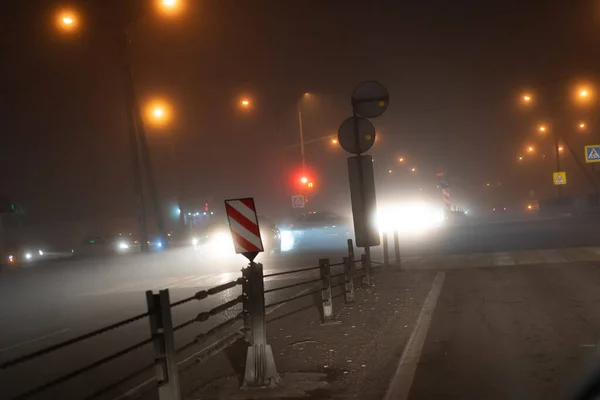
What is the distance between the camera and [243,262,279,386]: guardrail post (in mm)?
6648

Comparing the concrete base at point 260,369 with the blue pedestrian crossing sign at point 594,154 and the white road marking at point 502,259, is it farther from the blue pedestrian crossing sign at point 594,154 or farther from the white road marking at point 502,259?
the blue pedestrian crossing sign at point 594,154

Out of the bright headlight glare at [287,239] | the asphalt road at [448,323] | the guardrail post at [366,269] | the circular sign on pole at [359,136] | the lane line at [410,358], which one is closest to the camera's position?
the lane line at [410,358]

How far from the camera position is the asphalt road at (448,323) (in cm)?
690

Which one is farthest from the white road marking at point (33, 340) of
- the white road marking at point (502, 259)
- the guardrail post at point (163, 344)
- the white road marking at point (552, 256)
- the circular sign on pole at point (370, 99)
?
the white road marking at point (552, 256)

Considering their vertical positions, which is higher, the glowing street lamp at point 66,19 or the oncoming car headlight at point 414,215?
the glowing street lamp at point 66,19

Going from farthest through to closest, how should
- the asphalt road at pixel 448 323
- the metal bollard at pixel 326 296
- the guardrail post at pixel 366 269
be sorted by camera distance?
1. the guardrail post at pixel 366 269
2. the metal bollard at pixel 326 296
3. the asphalt road at pixel 448 323

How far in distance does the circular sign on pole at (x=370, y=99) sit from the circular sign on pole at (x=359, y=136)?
0.70 ft

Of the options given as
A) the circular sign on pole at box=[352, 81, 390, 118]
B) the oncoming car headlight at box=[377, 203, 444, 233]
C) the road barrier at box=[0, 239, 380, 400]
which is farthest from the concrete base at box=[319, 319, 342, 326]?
the oncoming car headlight at box=[377, 203, 444, 233]

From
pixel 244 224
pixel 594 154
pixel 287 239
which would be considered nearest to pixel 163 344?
pixel 244 224

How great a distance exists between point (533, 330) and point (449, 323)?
1.30 meters

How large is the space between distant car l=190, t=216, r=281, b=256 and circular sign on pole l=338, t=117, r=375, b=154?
1560 centimetres

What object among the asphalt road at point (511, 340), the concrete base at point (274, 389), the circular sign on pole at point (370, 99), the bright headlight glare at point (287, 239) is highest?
the circular sign on pole at point (370, 99)

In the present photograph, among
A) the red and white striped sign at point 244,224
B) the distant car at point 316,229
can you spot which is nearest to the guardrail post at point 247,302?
the red and white striped sign at point 244,224

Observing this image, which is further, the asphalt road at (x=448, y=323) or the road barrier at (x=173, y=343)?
the asphalt road at (x=448, y=323)
